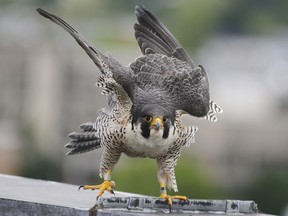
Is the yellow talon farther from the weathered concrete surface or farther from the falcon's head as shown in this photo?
the falcon's head

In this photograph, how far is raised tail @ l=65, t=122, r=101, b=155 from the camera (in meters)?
13.0

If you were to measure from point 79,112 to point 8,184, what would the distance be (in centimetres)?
7420

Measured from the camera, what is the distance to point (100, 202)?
9711mm

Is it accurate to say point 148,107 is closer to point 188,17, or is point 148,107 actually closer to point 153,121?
point 153,121

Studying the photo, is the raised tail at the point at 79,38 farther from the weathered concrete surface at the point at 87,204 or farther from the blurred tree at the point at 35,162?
the blurred tree at the point at 35,162

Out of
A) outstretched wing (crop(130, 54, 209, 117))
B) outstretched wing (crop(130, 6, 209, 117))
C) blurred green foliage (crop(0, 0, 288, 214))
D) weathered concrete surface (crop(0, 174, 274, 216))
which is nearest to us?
weathered concrete surface (crop(0, 174, 274, 216))

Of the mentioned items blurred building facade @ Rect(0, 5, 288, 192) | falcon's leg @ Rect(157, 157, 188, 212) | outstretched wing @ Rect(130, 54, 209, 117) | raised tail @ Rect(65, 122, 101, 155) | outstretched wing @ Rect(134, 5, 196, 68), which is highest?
blurred building facade @ Rect(0, 5, 288, 192)

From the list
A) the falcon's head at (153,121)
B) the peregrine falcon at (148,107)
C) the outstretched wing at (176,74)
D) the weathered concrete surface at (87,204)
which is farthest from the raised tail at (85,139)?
the weathered concrete surface at (87,204)

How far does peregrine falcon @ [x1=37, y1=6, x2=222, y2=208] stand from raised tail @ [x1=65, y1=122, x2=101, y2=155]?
11 cm

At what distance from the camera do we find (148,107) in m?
11.7

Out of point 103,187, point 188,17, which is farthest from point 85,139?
point 188,17

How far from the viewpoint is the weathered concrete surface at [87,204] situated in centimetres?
964

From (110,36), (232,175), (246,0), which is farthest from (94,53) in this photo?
(246,0)

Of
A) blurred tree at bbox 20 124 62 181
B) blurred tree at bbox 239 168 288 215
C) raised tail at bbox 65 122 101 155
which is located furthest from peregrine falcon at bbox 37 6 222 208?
blurred tree at bbox 20 124 62 181
